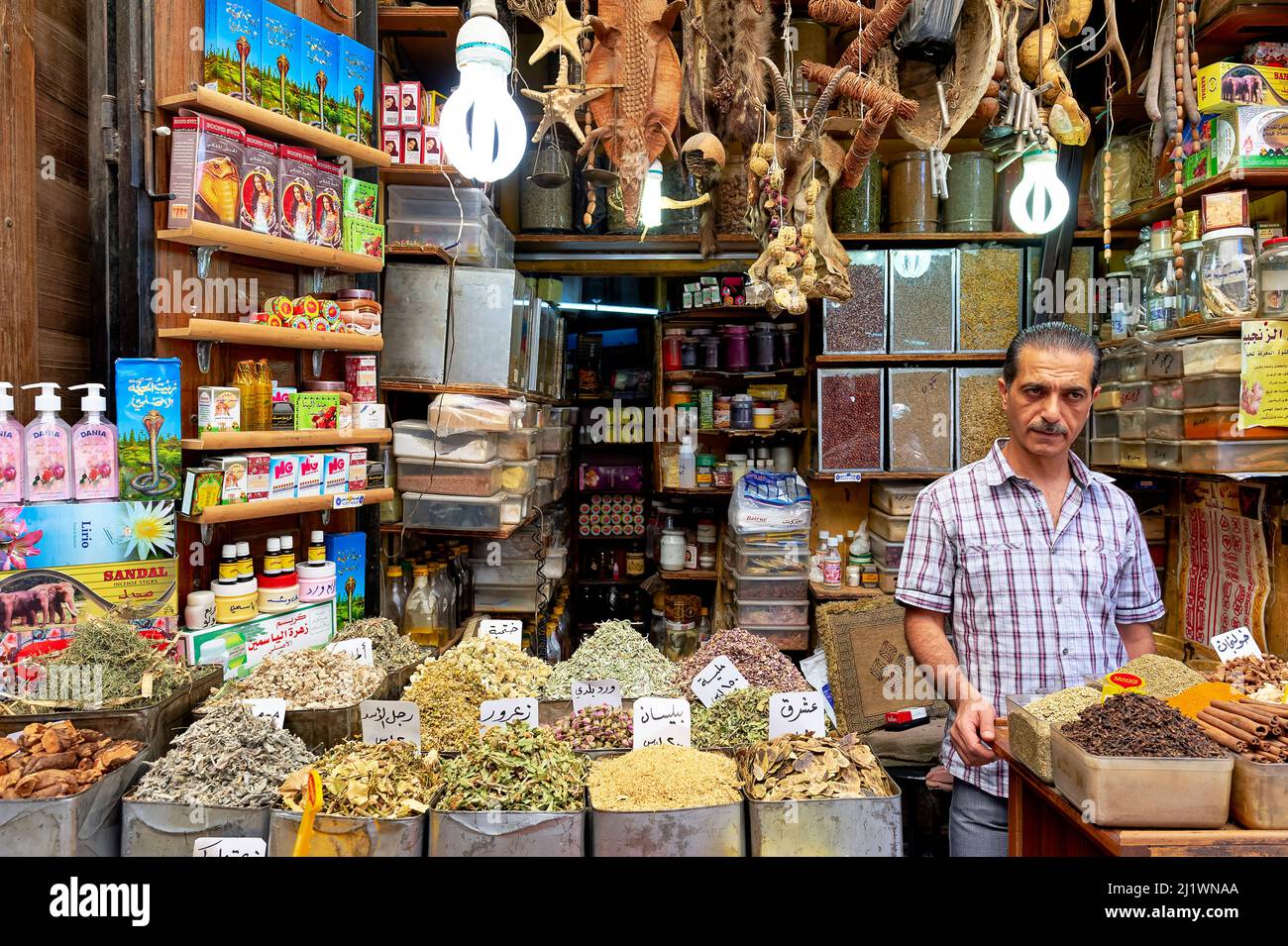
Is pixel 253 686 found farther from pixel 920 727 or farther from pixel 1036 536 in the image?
pixel 920 727

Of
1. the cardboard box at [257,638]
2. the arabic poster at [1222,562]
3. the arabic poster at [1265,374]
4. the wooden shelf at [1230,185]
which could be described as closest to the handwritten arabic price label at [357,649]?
the cardboard box at [257,638]

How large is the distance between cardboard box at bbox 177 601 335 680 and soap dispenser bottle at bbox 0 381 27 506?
0.50 m

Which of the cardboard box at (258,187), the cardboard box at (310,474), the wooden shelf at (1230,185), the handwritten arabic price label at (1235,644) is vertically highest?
the wooden shelf at (1230,185)

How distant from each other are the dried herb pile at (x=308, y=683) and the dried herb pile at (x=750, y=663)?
2.69 ft

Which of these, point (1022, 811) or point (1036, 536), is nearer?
point (1022, 811)

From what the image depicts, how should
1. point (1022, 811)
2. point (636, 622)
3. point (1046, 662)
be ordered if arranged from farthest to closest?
point (636, 622) < point (1046, 662) < point (1022, 811)

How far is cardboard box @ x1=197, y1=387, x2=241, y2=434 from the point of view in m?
2.29

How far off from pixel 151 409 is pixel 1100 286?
3.77 metres

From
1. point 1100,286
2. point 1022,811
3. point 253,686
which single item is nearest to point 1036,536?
point 1022,811

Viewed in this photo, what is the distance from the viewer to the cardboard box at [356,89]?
2684 millimetres

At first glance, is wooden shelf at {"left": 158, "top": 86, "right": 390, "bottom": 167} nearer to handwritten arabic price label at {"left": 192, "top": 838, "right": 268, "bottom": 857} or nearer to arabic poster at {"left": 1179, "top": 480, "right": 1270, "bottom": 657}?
handwritten arabic price label at {"left": 192, "top": 838, "right": 268, "bottom": 857}

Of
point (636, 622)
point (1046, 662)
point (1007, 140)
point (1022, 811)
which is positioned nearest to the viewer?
point (1022, 811)

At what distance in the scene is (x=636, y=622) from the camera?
491 centimetres

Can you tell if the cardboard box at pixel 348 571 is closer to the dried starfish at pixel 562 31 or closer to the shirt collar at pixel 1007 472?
the dried starfish at pixel 562 31
